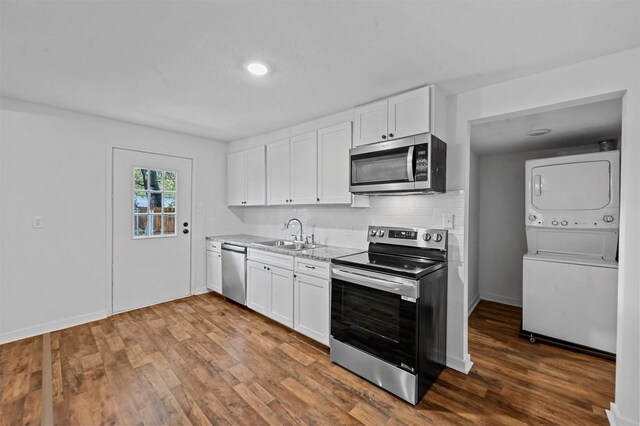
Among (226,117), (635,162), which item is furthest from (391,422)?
(226,117)

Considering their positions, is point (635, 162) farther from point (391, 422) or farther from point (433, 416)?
point (391, 422)

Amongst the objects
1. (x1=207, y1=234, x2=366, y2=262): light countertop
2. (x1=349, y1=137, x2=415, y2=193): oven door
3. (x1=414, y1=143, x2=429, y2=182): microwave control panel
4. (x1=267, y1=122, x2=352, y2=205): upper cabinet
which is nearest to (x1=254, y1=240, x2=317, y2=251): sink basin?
(x1=207, y1=234, x2=366, y2=262): light countertop

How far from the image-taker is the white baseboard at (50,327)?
2859 millimetres

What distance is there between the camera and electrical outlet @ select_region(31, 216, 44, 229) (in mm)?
2992

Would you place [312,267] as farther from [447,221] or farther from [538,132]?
[538,132]

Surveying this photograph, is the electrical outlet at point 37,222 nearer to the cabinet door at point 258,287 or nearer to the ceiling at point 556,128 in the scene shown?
the cabinet door at point 258,287

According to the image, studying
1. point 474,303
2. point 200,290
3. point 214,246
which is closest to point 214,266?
point 214,246

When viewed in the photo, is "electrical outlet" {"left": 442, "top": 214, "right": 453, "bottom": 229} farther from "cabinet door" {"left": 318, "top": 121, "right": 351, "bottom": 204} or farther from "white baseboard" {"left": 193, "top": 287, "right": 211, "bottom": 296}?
"white baseboard" {"left": 193, "top": 287, "right": 211, "bottom": 296}

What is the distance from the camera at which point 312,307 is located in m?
2.82

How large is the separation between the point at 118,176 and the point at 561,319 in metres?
5.17

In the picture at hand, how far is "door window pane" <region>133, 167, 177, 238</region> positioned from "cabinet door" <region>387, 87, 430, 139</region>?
3082mm

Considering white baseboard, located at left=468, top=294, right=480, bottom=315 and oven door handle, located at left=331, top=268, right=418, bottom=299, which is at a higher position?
oven door handle, located at left=331, top=268, right=418, bottom=299

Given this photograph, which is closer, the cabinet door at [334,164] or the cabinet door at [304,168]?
the cabinet door at [334,164]

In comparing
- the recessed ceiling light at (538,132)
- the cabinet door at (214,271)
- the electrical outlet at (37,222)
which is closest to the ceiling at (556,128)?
the recessed ceiling light at (538,132)
